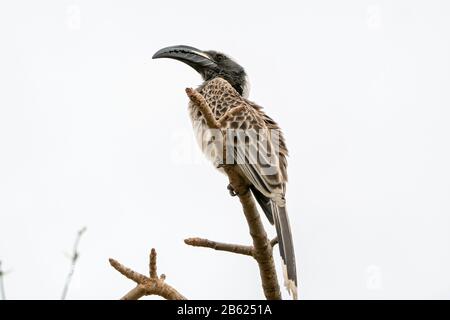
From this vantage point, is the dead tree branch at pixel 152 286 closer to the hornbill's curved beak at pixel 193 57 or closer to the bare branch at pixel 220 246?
the bare branch at pixel 220 246

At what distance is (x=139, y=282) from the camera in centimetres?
450

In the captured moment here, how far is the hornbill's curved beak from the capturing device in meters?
8.41

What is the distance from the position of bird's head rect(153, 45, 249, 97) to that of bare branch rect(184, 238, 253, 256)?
3.49 m

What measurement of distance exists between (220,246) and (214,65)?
374 centimetres

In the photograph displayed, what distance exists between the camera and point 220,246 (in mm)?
5352

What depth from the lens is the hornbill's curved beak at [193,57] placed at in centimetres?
841

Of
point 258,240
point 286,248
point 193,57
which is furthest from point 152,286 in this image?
point 193,57

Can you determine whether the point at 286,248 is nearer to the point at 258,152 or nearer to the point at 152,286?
the point at 258,152

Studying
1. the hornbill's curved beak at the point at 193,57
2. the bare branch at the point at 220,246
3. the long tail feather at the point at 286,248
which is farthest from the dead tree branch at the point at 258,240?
the hornbill's curved beak at the point at 193,57
